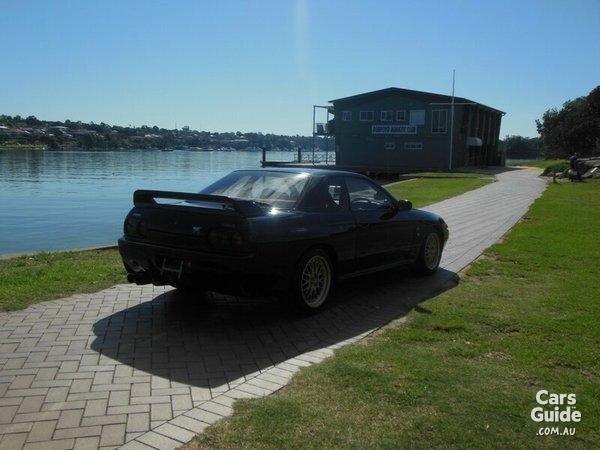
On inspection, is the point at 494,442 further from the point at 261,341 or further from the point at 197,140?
the point at 197,140

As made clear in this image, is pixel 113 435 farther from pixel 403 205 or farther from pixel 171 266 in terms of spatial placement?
pixel 403 205

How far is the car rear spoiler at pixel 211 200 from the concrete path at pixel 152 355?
1.13 m

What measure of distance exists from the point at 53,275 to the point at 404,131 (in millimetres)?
51175

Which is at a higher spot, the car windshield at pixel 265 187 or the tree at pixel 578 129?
the tree at pixel 578 129

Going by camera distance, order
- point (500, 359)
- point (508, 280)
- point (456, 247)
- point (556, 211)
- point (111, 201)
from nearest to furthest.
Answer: point (500, 359), point (508, 280), point (456, 247), point (556, 211), point (111, 201)

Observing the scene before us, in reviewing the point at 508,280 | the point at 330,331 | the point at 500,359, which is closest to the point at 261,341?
the point at 330,331

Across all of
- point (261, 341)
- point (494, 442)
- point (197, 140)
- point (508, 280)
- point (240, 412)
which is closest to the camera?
point (494, 442)

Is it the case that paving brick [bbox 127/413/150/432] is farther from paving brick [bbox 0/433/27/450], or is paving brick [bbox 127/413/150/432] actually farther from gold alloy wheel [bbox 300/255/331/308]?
gold alloy wheel [bbox 300/255/331/308]

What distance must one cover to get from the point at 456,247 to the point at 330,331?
5339 millimetres

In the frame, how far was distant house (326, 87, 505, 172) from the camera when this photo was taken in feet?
177

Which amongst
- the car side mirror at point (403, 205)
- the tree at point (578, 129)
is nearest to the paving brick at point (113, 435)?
the car side mirror at point (403, 205)

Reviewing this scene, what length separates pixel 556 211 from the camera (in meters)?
15.7

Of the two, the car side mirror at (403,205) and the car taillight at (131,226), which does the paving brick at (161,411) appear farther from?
the car side mirror at (403,205)

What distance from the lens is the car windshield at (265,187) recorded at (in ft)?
19.7
